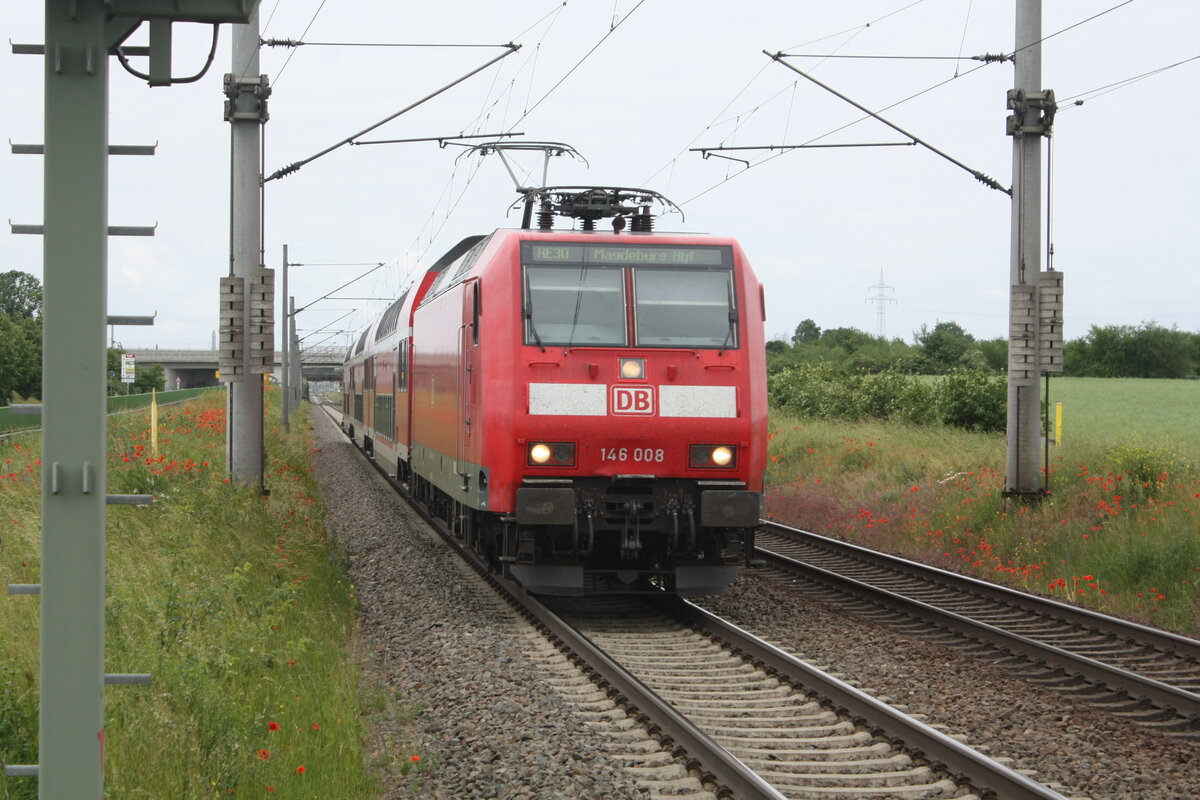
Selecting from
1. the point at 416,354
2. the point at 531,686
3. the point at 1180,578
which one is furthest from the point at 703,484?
the point at 416,354

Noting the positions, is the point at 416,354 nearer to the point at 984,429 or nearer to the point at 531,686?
the point at 531,686

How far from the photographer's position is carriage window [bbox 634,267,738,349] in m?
10.4

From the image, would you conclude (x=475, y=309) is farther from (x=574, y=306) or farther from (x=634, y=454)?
(x=634, y=454)

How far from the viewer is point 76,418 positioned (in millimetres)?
2980

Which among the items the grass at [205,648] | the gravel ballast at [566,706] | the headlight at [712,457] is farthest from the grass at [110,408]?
the headlight at [712,457]

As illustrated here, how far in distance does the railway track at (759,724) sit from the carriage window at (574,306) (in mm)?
2338

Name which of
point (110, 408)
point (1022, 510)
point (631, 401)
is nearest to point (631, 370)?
point (631, 401)

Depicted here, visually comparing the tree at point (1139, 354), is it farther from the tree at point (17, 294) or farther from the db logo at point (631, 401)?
the db logo at point (631, 401)

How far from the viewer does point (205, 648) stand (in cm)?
713

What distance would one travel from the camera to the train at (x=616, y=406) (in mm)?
10000

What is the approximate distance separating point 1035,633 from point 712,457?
9.91ft

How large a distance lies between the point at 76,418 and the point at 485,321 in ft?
23.9

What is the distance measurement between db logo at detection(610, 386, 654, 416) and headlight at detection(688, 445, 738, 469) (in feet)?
1.67

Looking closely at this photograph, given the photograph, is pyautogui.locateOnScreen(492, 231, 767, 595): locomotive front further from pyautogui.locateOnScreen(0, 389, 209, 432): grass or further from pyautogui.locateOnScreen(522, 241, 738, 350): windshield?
pyautogui.locateOnScreen(0, 389, 209, 432): grass
